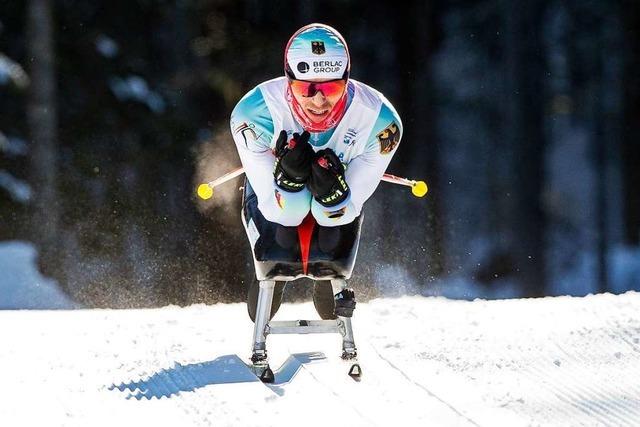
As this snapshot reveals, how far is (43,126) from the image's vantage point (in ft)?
28.1

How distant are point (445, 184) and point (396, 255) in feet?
2.99

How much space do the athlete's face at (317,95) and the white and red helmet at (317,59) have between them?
20 millimetres

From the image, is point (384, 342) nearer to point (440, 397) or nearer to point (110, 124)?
point (440, 397)

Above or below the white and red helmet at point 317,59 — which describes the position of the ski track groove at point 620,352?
below

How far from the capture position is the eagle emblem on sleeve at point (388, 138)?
4227 mm

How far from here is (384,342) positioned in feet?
15.5

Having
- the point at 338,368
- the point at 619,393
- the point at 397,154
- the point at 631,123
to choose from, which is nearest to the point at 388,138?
the point at 338,368

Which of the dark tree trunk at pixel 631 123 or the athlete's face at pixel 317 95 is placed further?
the dark tree trunk at pixel 631 123

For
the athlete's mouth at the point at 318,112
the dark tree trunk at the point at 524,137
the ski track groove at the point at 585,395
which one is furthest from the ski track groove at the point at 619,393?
the dark tree trunk at the point at 524,137

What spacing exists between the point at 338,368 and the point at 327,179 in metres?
0.84

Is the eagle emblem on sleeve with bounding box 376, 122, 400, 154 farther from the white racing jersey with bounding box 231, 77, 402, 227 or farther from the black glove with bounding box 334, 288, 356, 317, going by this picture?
the black glove with bounding box 334, 288, 356, 317

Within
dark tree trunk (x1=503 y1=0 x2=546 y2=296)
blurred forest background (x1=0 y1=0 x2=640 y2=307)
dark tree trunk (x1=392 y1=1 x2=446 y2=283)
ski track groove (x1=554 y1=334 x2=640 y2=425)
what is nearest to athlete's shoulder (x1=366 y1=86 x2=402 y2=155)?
ski track groove (x1=554 y1=334 x2=640 y2=425)

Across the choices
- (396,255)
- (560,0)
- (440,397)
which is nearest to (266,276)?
(440,397)

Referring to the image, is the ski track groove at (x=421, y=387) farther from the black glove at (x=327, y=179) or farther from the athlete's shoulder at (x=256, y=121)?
the athlete's shoulder at (x=256, y=121)
